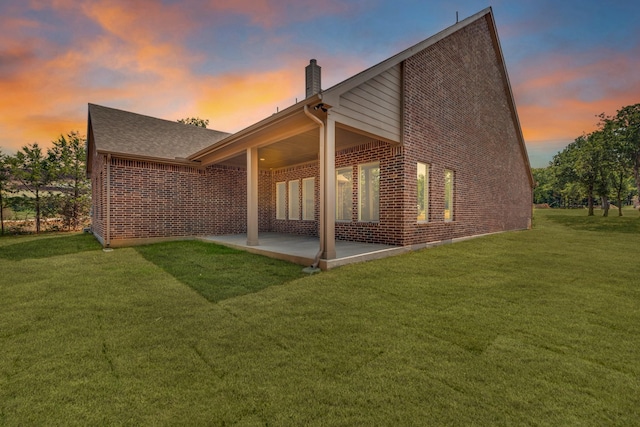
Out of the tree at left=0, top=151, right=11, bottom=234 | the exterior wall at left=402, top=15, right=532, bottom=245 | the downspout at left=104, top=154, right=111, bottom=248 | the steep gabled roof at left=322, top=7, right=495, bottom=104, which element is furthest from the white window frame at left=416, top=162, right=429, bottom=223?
the tree at left=0, top=151, right=11, bottom=234

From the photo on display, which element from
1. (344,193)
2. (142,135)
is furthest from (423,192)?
(142,135)

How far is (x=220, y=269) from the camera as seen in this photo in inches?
234

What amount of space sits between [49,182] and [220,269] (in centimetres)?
1568

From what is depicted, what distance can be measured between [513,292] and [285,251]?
4.62m

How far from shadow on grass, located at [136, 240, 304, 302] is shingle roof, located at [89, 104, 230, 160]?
12.1 ft

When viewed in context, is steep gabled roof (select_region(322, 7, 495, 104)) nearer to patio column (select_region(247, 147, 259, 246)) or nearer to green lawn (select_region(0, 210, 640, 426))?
patio column (select_region(247, 147, 259, 246))

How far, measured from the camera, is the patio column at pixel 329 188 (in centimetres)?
557

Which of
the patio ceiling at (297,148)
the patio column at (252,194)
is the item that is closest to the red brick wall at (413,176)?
the patio ceiling at (297,148)

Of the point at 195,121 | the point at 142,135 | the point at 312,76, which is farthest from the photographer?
the point at 195,121

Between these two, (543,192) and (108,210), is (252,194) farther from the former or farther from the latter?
(543,192)

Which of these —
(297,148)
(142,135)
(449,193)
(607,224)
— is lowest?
(607,224)

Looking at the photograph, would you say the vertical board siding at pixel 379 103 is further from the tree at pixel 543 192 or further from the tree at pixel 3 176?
the tree at pixel 543 192

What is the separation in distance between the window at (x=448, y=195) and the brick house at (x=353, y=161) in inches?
2.7

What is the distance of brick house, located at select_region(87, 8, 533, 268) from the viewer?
6.70 metres
